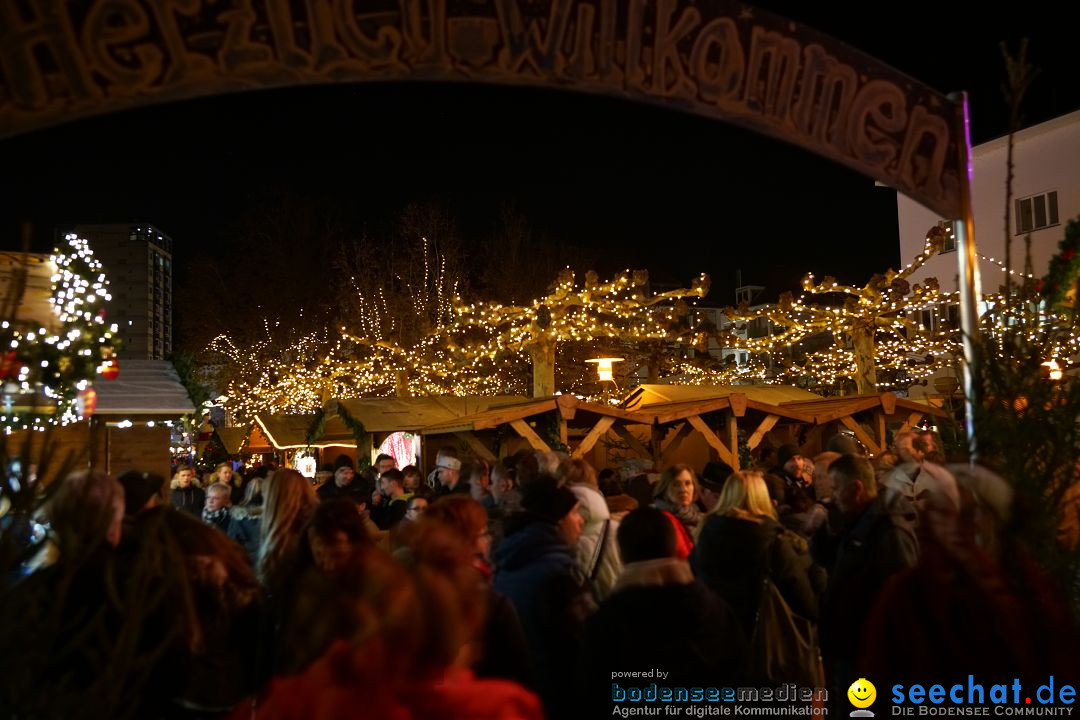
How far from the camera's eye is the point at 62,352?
12.9 feet

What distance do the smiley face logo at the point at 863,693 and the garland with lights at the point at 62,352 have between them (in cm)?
280

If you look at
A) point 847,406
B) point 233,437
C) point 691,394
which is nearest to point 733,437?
point 847,406

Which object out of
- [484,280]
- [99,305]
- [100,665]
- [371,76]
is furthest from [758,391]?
[484,280]

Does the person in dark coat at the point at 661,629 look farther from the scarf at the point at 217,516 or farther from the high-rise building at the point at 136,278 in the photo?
the high-rise building at the point at 136,278

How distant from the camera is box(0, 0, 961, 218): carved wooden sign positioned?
4141 millimetres

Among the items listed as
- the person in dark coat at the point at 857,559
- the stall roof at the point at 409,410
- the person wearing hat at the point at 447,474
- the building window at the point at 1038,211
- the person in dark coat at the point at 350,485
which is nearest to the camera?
the person in dark coat at the point at 857,559

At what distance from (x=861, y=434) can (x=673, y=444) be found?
345cm

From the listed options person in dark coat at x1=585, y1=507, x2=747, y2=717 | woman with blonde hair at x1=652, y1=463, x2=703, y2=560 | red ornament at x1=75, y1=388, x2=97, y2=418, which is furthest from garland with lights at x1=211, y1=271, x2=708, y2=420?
person in dark coat at x1=585, y1=507, x2=747, y2=717

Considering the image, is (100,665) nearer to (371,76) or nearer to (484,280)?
(371,76)

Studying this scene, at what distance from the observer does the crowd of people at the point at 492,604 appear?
2402 millimetres

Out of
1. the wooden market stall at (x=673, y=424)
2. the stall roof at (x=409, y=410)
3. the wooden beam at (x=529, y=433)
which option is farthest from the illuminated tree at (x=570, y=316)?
the wooden beam at (x=529, y=433)

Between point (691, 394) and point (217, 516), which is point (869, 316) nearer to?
point (691, 394)

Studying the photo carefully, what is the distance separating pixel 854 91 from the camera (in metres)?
5.47

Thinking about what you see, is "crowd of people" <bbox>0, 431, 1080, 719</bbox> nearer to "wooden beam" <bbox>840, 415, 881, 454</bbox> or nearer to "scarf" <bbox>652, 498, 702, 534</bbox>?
"scarf" <bbox>652, 498, 702, 534</bbox>
